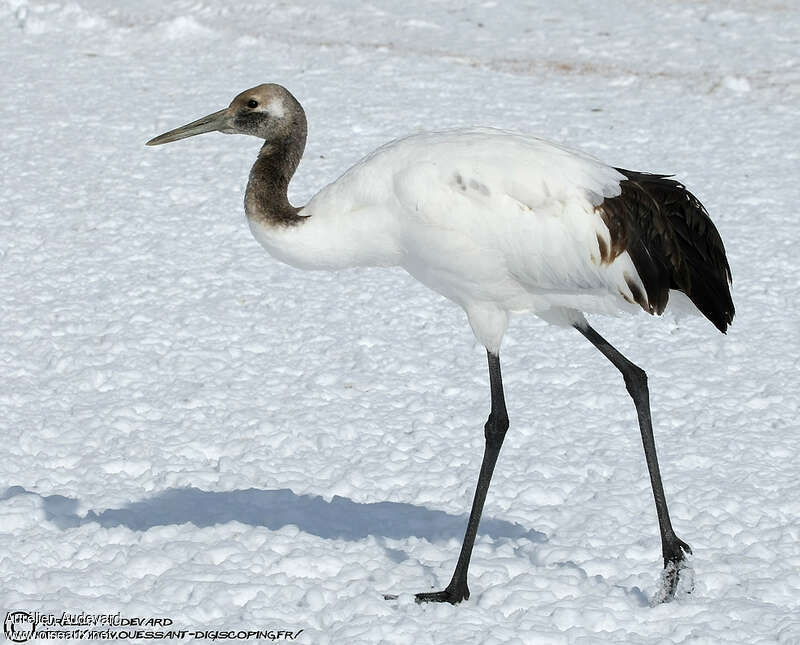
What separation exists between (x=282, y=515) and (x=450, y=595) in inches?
35.4

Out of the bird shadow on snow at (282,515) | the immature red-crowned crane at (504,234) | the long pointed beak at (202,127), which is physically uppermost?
the long pointed beak at (202,127)

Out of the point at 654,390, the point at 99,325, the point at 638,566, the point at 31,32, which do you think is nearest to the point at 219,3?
the point at 31,32

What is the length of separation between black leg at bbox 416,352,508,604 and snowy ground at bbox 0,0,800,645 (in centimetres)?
8

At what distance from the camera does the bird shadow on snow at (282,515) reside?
473 cm

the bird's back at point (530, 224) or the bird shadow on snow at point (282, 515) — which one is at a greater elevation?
the bird's back at point (530, 224)

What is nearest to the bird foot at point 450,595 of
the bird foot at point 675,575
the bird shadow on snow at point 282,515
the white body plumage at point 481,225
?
the bird shadow on snow at point 282,515

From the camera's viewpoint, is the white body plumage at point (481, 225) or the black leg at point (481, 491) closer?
the white body plumage at point (481, 225)

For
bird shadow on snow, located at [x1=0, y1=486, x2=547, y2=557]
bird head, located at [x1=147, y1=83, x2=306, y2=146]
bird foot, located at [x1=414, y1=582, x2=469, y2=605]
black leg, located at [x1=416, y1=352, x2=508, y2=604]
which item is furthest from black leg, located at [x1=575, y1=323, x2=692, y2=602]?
bird head, located at [x1=147, y1=83, x2=306, y2=146]

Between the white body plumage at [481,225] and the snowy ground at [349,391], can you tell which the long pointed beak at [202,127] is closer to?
the white body plumage at [481,225]

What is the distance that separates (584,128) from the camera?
942 centimetres

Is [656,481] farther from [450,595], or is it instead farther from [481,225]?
[481,225]

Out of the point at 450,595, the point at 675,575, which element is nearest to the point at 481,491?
the point at 450,595

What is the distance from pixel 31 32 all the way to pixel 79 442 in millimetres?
6952

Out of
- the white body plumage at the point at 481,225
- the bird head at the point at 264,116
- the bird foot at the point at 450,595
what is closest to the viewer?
the white body plumage at the point at 481,225
